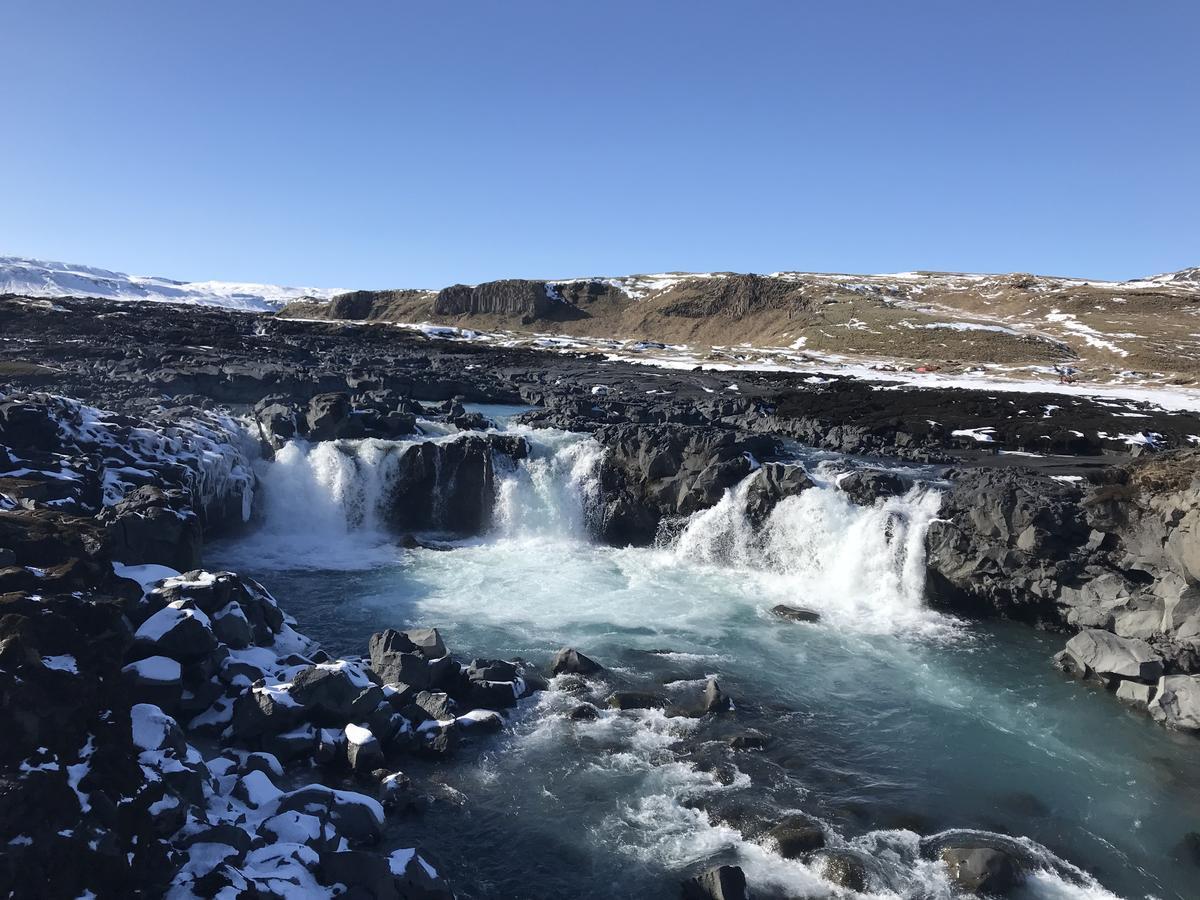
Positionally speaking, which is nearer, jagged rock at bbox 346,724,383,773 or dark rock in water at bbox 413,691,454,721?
jagged rock at bbox 346,724,383,773

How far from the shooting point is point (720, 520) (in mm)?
27656

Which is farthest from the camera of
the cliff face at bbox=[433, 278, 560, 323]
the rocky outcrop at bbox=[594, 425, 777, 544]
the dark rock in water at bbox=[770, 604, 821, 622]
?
the cliff face at bbox=[433, 278, 560, 323]

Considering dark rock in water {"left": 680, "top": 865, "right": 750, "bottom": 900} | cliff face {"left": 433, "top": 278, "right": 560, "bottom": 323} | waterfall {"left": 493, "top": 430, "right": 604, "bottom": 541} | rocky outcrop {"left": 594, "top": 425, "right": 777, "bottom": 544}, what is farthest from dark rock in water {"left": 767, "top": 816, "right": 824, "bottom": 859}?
cliff face {"left": 433, "top": 278, "right": 560, "bottom": 323}

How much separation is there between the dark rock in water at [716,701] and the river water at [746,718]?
16.4 inches

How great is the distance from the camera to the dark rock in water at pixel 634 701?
16.3m

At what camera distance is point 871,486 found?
25.8 m

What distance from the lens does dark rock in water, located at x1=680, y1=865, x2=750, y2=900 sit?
34.5 ft

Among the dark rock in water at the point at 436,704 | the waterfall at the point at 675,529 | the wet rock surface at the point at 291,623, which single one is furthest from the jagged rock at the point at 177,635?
the waterfall at the point at 675,529

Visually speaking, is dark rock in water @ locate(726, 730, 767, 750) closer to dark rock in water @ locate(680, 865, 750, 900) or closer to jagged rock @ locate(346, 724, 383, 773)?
dark rock in water @ locate(680, 865, 750, 900)

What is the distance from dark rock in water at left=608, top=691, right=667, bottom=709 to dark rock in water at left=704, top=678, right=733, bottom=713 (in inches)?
37.7

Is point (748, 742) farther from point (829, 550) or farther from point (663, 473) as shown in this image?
point (663, 473)

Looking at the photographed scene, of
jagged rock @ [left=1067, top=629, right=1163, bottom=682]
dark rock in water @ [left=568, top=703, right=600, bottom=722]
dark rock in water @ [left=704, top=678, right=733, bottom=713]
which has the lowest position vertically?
dark rock in water @ [left=568, top=703, right=600, bottom=722]

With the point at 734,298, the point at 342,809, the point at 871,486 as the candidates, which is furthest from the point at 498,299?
the point at 342,809

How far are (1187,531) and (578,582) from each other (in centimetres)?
1721
